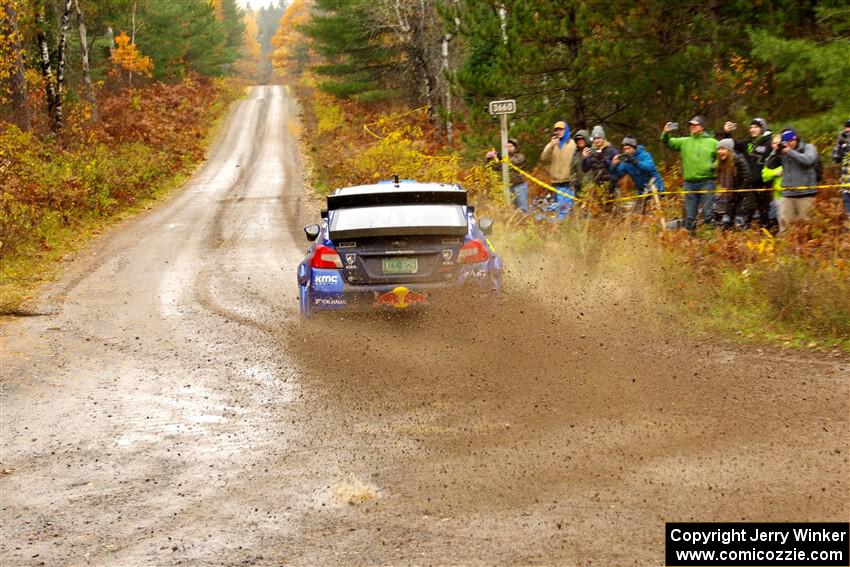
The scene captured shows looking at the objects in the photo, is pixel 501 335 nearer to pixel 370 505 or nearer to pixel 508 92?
pixel 370 505

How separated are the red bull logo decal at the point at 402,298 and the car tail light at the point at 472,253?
1.87 feet

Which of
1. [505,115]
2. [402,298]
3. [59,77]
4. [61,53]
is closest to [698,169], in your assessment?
[505,115]

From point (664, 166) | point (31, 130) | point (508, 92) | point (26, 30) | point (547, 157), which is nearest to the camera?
point (547, 157)

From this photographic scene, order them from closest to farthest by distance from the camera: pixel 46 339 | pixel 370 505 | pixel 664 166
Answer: pixel 370 505 → pixel 46 339 → pixel 664 166

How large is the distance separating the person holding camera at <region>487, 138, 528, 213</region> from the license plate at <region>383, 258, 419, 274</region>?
21.7 ft

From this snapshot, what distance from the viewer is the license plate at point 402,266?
339 inches

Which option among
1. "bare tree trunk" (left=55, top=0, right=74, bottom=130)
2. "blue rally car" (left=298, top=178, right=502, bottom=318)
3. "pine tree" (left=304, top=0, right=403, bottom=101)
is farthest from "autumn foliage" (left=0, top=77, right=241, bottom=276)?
"blue rally car" (left=298, top=178, right=502, bottom=318)

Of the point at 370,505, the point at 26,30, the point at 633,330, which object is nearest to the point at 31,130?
the point at 26,30

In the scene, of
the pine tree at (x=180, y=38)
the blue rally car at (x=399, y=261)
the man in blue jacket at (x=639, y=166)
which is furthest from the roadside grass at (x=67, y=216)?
the pine tree at (x=180, y=38)

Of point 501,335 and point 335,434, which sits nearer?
point 335,434

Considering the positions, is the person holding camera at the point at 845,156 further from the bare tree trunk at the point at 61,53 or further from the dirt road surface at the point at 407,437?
the bare tree trunk at the point at 61,53

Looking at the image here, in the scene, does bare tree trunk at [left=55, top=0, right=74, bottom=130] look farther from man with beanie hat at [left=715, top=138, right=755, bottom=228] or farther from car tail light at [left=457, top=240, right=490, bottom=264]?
car tail light at [left=457, top=240, right=490, bottom=264]

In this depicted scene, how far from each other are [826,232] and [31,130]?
2368cm

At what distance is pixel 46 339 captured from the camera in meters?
11.0
